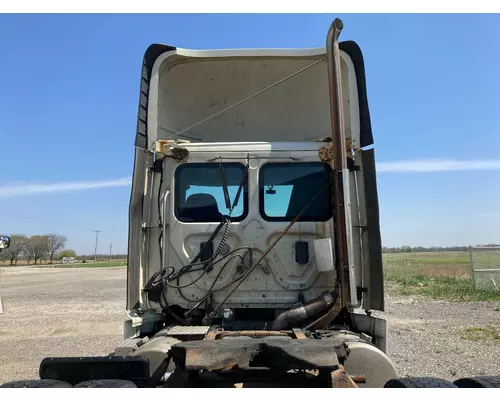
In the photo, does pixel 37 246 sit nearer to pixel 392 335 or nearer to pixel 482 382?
pixel 392 335

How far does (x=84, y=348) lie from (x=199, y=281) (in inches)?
227

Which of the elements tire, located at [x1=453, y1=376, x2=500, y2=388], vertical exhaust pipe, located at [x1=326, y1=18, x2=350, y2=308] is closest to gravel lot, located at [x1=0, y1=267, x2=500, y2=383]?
vertical exhaust pipe, located at [x1=326, y1=18, x2=350, y2=308]

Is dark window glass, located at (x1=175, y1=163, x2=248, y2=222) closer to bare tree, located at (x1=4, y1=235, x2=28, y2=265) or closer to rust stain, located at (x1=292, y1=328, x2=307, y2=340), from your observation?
rust stain, located at (x1=292, y1=328, x2=307, y2=340)

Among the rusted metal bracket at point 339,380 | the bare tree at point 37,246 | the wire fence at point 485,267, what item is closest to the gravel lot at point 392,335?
the wire fence at point 485,267

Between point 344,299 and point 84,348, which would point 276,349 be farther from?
point 84,348

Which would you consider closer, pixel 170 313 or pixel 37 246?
pixel 170 313

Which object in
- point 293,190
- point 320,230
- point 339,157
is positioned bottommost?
point 320,230

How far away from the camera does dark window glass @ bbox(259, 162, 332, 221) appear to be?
15.6 feet

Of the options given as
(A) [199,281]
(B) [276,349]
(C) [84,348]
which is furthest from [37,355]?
(B) [276,349]

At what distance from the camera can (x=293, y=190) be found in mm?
4789

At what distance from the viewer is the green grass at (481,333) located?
9.55m

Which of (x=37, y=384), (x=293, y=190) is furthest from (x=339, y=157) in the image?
(x=37, y=384)

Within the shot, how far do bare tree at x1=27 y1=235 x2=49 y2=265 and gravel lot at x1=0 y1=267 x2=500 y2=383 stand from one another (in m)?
102

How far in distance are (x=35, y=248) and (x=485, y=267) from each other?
111239 mm
